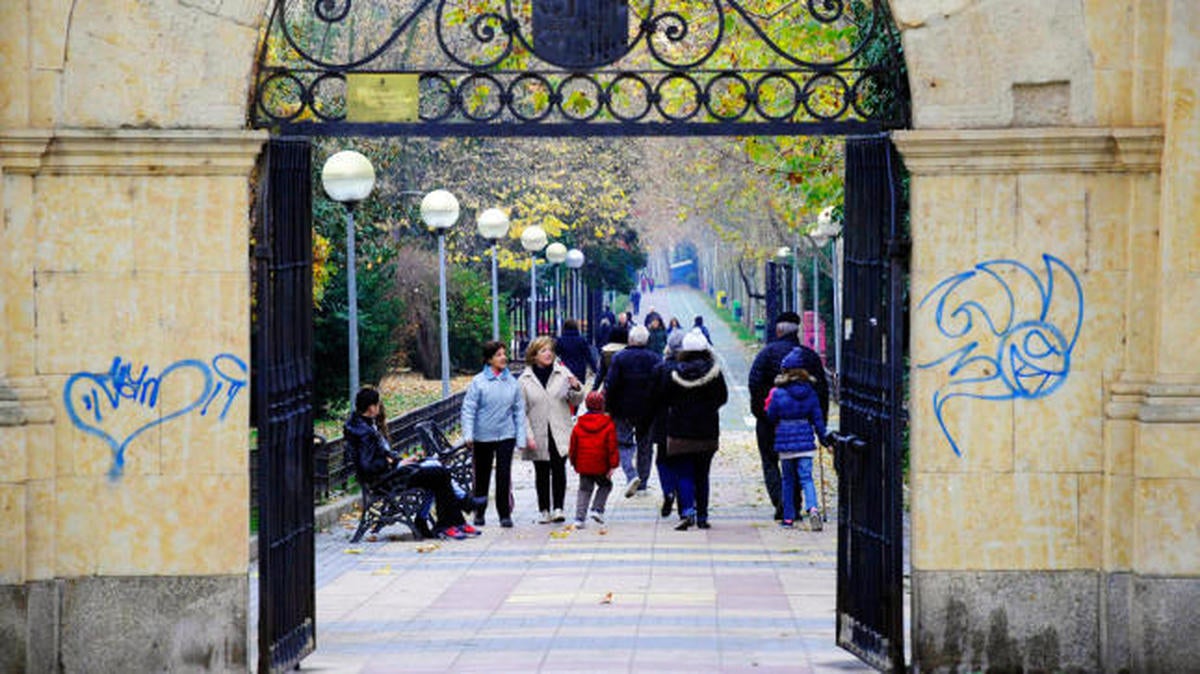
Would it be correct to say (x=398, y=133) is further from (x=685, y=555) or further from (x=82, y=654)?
(x=685, y=555)

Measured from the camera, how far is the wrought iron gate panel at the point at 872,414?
32.5 ft

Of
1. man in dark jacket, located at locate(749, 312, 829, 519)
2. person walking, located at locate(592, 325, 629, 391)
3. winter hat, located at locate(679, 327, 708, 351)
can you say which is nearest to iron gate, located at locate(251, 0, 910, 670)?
winter hat, located at locate(679, 327, 708, 351)

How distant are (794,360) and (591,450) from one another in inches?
78.3

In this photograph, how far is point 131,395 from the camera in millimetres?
9953

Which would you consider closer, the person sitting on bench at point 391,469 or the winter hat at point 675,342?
the person sitting on bench at point 391,469

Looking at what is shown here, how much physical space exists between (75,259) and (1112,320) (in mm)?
5243

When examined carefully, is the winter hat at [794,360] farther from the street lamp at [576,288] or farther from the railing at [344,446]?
the street lamp at [576,288]

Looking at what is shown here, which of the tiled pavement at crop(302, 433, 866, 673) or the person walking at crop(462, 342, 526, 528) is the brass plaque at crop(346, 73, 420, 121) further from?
the person walking at crop(462, 342, 526, 528)

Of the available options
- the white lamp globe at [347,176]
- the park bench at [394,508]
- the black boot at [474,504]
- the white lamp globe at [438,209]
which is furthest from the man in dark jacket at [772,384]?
the white lamp globe at [438,209]

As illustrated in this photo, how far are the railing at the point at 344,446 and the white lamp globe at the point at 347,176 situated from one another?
2334 mm

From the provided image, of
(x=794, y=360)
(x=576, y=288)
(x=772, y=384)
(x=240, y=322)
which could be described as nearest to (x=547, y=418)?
(x=772, y=384)

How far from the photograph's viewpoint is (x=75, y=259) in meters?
9.90

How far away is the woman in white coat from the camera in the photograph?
59.1 feet

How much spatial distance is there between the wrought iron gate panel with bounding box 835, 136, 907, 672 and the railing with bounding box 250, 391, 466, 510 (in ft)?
16.5
